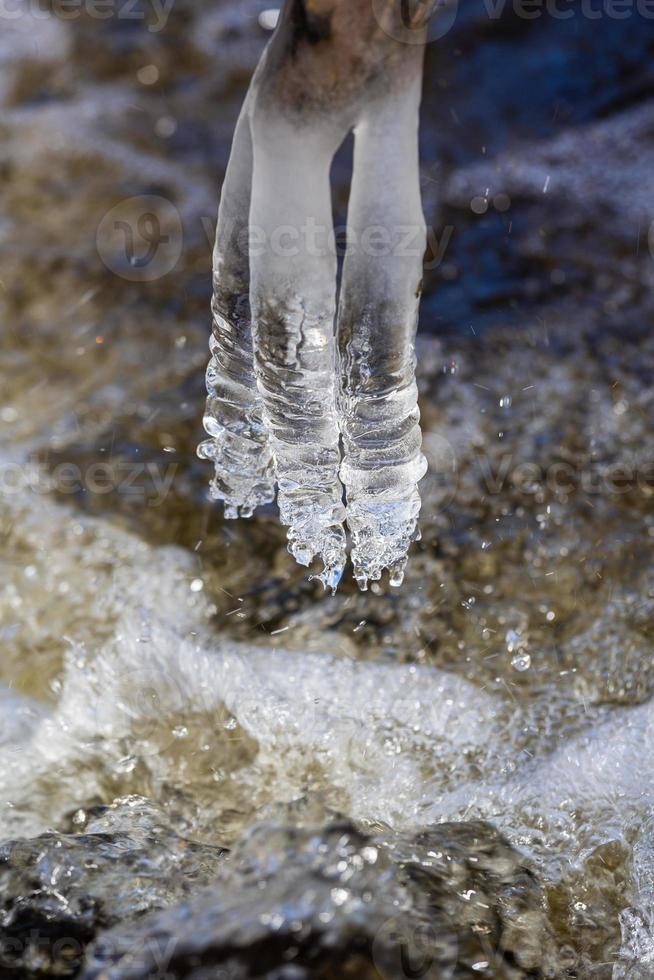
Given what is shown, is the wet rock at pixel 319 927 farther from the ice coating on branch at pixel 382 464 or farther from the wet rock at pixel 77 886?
the ice coating on branch at pixel 382 464

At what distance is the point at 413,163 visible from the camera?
1056 mm

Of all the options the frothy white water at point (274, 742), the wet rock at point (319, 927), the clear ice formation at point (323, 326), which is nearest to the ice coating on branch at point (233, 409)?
the clear ice formation at point (323, 326)

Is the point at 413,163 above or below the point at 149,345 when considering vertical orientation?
above

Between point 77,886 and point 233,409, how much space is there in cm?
53

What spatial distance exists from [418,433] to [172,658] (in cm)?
58

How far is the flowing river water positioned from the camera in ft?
3.35

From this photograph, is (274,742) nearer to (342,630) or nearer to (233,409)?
(342,630)

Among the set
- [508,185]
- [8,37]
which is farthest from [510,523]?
[8,37]

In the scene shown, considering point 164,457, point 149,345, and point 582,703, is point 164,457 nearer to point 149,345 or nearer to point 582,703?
point 149,345

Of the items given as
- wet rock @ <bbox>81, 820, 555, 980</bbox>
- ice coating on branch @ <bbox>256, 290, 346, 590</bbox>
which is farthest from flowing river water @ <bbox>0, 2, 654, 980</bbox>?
ice coating on branch @ <bbox>256, 290, 346, 590</bbox>

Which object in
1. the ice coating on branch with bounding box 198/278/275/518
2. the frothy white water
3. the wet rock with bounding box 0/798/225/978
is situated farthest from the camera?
the frothy white water

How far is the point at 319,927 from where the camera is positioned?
87 centimetres

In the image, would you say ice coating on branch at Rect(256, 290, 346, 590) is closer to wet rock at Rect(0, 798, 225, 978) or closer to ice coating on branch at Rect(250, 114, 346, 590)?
ice coating on branch at Rect(250, 114, 346, 590)

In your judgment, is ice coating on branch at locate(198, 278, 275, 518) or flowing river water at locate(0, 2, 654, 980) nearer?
flowing river water at locate(0, 2, 654, 980)
